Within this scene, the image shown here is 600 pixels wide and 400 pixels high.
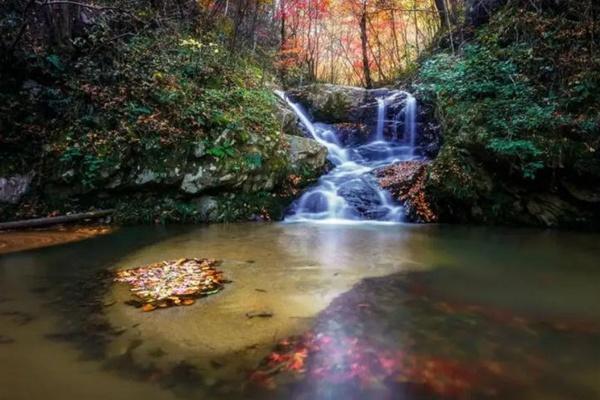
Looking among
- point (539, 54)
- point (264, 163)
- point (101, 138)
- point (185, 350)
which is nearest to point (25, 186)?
point (101, 138)

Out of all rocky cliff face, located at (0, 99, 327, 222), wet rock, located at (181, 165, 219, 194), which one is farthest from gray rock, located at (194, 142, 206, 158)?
wet rock, located at (181, 165, 219, 194)

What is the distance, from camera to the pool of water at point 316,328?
120 inches

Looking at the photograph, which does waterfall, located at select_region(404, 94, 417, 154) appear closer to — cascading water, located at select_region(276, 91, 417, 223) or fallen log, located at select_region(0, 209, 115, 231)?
cascading water, located at select_region(276, 91, 417, 223)

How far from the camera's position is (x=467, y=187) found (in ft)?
31.3

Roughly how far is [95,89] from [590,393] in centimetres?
1061

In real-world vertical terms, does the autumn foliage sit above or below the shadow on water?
above

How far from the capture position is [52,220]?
873 cm

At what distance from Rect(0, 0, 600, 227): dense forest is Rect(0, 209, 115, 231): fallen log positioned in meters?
0.33

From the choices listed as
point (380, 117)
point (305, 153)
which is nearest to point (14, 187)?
point (305, 153)

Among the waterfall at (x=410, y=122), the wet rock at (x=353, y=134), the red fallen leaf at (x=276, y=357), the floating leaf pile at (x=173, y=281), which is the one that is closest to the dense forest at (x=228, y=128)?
the waterfall at (x=410, y=122)

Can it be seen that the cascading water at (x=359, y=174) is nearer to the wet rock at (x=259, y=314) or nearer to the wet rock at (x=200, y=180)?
the wet rock at (x=200, y=180)

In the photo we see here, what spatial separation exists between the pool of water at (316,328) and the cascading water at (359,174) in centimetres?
347

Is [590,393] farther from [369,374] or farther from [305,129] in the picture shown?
[305,129]

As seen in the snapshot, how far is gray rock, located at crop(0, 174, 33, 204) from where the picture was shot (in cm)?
913
